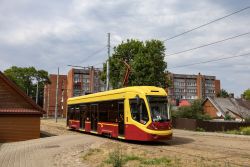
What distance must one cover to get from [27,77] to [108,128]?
90.9 metres

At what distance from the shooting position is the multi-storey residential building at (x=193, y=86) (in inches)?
6156

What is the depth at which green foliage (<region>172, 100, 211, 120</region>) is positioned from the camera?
42188 mm

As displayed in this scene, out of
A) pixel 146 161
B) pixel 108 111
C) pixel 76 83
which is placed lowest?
pixel 146 161

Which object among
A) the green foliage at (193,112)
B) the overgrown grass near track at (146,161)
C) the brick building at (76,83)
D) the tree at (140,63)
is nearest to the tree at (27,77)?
the brick building at (76,83)

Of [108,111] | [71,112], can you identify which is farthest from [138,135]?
[71,112]

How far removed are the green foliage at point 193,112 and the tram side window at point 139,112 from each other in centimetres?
2296

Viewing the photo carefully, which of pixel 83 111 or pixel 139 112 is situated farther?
pixel 83 111

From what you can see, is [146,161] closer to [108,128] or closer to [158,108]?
[158,108]

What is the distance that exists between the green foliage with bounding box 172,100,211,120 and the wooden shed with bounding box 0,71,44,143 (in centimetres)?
1974

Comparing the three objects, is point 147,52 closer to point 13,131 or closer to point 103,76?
point 103,76

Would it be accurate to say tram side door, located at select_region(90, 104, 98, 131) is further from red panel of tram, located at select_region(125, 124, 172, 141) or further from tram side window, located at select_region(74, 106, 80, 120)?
red panel of tram, located at select_region(125, 124, 172, 141)

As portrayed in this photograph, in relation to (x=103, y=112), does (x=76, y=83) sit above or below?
above

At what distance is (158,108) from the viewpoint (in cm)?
1997

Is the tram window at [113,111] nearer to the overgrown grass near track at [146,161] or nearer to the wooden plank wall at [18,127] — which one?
the overgrown grass near track at [146,161]
